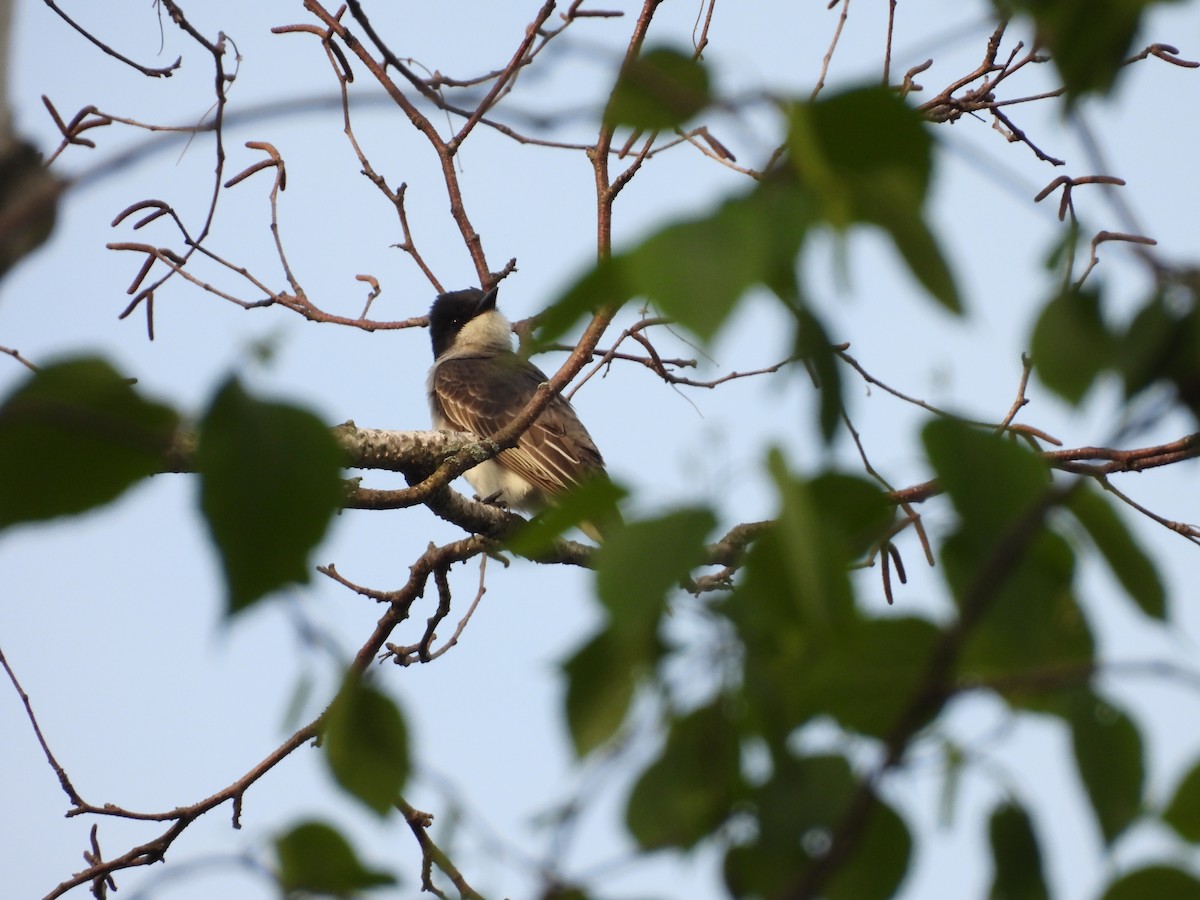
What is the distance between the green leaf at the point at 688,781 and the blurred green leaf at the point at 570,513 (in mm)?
206

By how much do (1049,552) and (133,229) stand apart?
4832 mm

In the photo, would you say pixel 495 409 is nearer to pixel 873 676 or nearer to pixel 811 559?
pixel 873 676

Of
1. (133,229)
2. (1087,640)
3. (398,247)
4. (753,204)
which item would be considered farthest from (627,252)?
(398,247)

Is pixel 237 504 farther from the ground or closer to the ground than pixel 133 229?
closer to the ground

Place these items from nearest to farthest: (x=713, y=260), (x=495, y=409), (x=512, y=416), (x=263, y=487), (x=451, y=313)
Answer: (x=713, y=260) < (x=263, y=487) < (x=512, y=416) < (x=495, y=409) < (x=451, y=313)

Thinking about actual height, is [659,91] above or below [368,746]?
above

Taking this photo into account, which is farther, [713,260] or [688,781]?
[688,781]

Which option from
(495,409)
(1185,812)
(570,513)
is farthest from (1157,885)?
(495,409)

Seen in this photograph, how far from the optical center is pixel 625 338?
598cm

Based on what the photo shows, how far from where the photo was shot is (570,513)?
1.26 meters

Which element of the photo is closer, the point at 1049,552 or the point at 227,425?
the point at 227,425

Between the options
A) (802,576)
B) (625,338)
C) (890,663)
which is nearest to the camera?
(802,576)

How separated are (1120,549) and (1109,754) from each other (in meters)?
0.19

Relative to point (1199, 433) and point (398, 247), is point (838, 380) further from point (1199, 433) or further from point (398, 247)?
point (398, 247)
